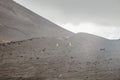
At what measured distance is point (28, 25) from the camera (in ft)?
325

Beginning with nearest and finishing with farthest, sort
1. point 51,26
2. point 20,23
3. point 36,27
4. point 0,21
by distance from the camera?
1. point 0,21
2. point 20,23
3. point 36,27
4. point 51,26

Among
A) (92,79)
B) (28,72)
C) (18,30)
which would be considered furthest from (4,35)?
(92,79)

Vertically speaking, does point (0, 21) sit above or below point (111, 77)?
above

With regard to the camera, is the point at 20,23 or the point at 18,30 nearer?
the point at 18,30

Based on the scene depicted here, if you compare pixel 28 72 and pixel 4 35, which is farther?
pixel 4 35

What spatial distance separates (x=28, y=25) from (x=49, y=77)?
8503 cm

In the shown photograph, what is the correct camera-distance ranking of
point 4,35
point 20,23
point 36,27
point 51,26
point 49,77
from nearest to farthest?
point 49,77, point 4,35, point 20,23, point 36,27, point 51,26

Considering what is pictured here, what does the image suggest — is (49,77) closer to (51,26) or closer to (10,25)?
(10,25)

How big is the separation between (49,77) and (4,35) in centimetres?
5967

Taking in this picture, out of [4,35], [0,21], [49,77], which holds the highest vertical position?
[0,21]

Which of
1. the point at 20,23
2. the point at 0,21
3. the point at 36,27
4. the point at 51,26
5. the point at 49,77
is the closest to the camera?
the point at 49,77

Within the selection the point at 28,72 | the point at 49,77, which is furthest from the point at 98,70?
A: the point at 28,72

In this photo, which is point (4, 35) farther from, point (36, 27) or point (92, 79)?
point (92, 79)

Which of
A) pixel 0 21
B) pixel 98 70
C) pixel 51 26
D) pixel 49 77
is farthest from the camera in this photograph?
pixel 51 26
